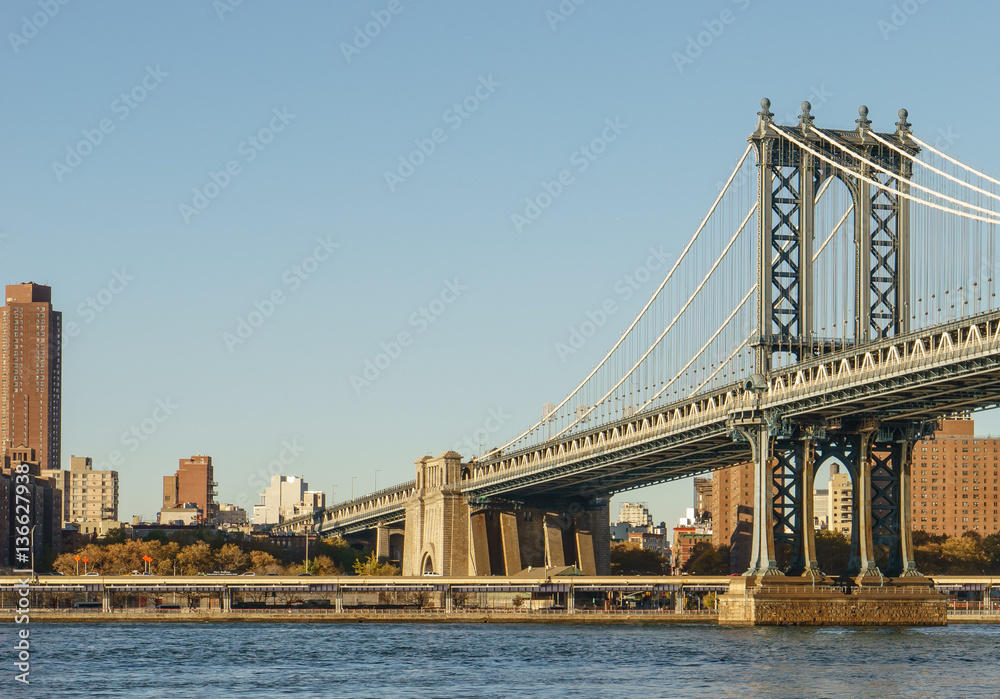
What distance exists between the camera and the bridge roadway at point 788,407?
235 feet

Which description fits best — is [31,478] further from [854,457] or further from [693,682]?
[693,682]

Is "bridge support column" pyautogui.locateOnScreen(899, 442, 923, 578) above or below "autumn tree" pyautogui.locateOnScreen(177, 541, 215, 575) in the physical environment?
above

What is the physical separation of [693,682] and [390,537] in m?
137

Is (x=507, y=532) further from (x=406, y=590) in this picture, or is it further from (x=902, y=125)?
(x=902, y=125)

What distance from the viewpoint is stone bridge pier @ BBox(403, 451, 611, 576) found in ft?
467

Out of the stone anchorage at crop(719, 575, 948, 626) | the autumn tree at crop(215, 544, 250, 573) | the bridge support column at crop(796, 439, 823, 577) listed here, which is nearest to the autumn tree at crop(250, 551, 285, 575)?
the autumn tree at crop(215, 544, 250, 573)

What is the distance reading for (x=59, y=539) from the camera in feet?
636

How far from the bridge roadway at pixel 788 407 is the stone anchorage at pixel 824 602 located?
8.19 m

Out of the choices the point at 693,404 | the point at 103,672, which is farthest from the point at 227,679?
the point at 693,404

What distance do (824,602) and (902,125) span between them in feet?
84.0

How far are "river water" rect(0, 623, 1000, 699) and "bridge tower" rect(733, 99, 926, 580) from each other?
561 centimetres

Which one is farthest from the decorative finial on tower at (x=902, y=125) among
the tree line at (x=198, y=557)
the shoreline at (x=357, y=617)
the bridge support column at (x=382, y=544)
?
the bridge support column at (x=382, y=544)

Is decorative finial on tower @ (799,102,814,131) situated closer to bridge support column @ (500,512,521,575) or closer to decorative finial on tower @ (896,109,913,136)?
decorative finial on tower @ (896,109,913,136)

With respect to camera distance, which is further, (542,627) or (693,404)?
(542,627)
